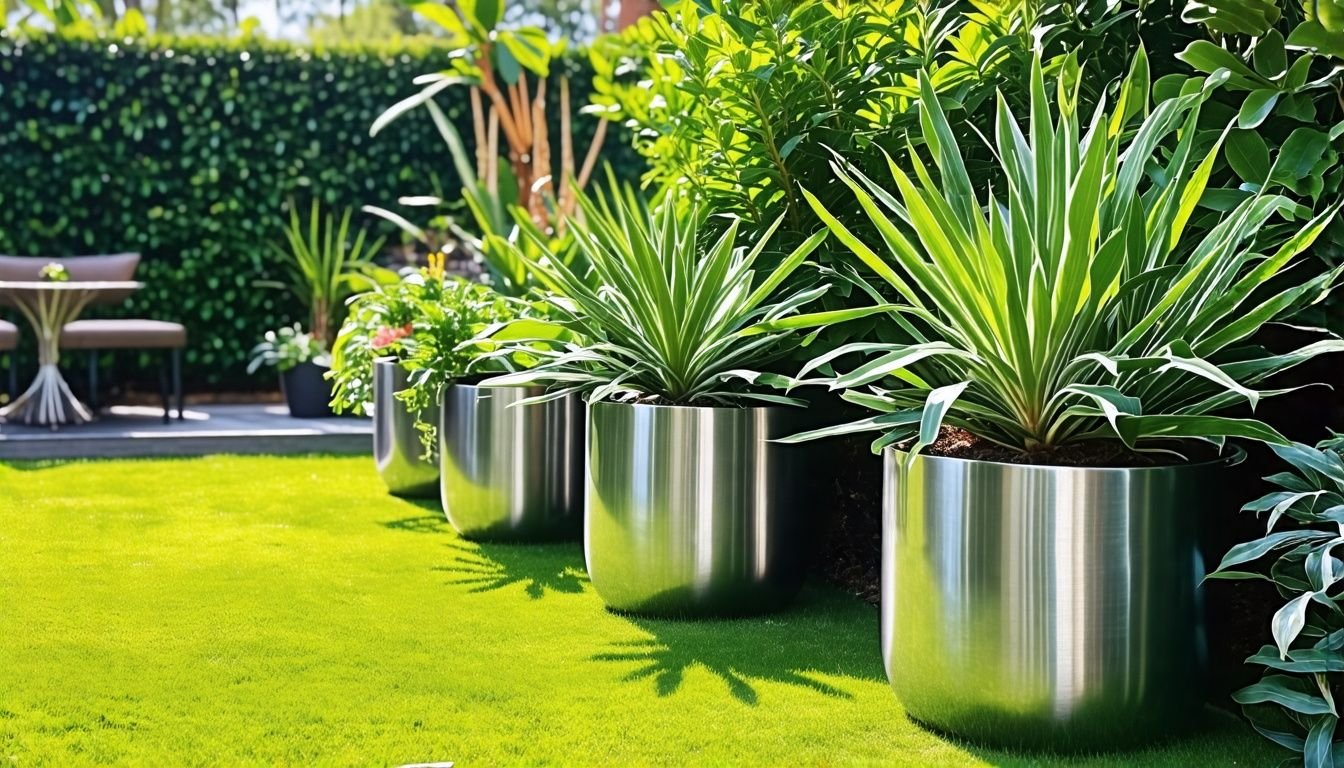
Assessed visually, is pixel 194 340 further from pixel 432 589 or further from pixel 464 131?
pixel 432 589

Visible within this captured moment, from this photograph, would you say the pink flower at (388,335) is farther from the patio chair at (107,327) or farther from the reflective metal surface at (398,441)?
the patio chair at (107,327)

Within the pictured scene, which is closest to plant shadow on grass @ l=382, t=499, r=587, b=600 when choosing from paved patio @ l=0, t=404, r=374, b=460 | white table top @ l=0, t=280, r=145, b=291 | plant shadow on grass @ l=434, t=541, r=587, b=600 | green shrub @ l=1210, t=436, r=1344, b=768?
plant shadow on grass @ l=434, t=541, r=587, b=600

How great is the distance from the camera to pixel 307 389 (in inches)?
281

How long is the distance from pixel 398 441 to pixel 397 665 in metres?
2.08

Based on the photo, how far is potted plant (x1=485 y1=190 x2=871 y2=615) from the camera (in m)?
2.94

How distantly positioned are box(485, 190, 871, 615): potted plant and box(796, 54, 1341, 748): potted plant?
26.3 inches

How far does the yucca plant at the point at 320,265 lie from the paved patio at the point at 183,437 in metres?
0.77

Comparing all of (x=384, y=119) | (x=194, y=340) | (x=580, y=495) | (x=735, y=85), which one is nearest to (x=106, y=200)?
(x=194, y=340)

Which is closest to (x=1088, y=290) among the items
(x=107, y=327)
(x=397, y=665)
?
(x=397, y=665)

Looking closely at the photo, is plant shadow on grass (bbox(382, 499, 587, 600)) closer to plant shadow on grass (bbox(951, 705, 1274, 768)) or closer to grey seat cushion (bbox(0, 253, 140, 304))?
plant shadow on grass (bbox(951, 705, 1274, 768))

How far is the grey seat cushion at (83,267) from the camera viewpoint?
22.5ft

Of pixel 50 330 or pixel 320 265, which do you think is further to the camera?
pixel 320 265

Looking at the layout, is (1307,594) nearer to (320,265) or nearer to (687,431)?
(687,431)

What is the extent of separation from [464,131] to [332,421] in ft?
7.57
